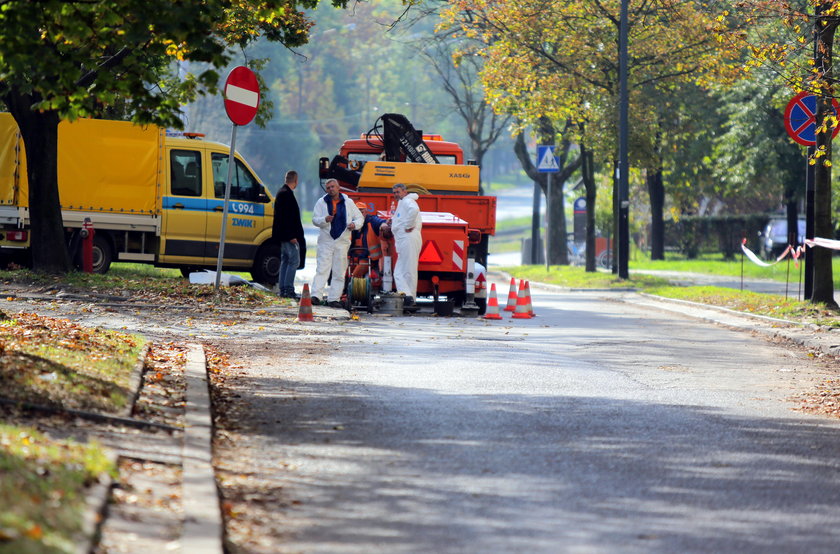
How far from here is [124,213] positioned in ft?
72.7

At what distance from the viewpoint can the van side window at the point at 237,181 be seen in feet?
74.3

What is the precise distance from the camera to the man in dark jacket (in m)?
19.2

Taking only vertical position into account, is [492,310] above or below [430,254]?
below

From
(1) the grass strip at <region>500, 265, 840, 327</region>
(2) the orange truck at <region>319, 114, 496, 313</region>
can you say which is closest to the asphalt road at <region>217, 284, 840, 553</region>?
(1) the grass strip at <region>500, 265, 840, 327</region>

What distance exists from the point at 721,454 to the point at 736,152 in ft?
122

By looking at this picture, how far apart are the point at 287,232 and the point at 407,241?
2082mm

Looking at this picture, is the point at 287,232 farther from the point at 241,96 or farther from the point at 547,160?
the point at 547,160

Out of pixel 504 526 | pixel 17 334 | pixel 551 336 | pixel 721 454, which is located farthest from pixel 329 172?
pixel 504 526

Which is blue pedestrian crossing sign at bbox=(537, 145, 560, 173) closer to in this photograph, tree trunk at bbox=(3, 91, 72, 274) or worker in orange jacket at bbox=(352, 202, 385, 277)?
worker in orange jacket at bbox=(352, 202, 385, 277)

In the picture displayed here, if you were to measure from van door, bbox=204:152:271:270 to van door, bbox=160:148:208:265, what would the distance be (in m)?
0.15

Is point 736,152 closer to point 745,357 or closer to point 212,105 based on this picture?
point 745,357

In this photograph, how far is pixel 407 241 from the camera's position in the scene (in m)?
18.0

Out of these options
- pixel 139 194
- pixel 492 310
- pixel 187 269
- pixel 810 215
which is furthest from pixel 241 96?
pixel 810 215

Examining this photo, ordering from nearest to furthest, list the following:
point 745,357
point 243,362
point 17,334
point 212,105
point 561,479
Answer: point 561,479 → point 17,334 → point 243,362 → point 745,357 → point 212,105
